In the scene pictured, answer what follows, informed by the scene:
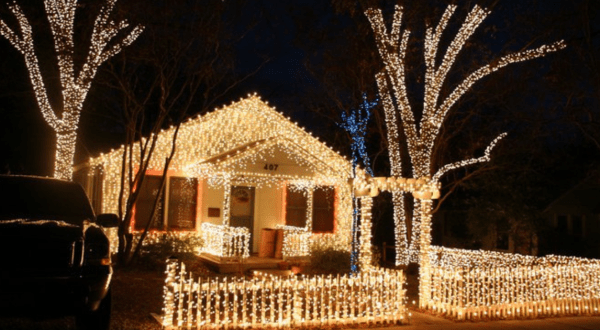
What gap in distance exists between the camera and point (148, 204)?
1670 cm

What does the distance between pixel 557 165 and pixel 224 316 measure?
24676 mm

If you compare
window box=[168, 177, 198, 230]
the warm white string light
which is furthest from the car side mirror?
window box=[168, 177, 198, 230]

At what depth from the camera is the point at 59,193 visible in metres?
8.58

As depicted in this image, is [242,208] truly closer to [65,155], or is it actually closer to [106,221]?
[65,155]

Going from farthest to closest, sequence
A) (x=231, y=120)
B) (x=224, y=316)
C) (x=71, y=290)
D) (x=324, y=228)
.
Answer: (x=324, y=228) → (x=231, y=120) → (x=224, y=316) → (x=71, y=290)

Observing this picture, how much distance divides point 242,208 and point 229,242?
3.11 metres

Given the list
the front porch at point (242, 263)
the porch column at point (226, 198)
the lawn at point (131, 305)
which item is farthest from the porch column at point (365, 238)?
the porch column at point (226, 198)

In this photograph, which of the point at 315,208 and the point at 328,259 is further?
the point at 315,208

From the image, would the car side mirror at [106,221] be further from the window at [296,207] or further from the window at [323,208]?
the window at [323,208]

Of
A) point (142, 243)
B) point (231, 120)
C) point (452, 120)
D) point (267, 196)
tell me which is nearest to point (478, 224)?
point (452, 120)

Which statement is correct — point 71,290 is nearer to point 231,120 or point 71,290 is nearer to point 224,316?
point 224,316

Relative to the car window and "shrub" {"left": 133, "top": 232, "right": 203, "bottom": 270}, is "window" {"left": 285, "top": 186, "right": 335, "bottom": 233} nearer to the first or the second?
"shrub" {"left": 133, "top": 232, "right": 203, "bottom": 270}

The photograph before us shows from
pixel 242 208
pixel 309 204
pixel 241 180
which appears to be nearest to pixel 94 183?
pixel 241 180

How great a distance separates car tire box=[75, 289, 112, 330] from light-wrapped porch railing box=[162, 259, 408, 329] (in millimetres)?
803
